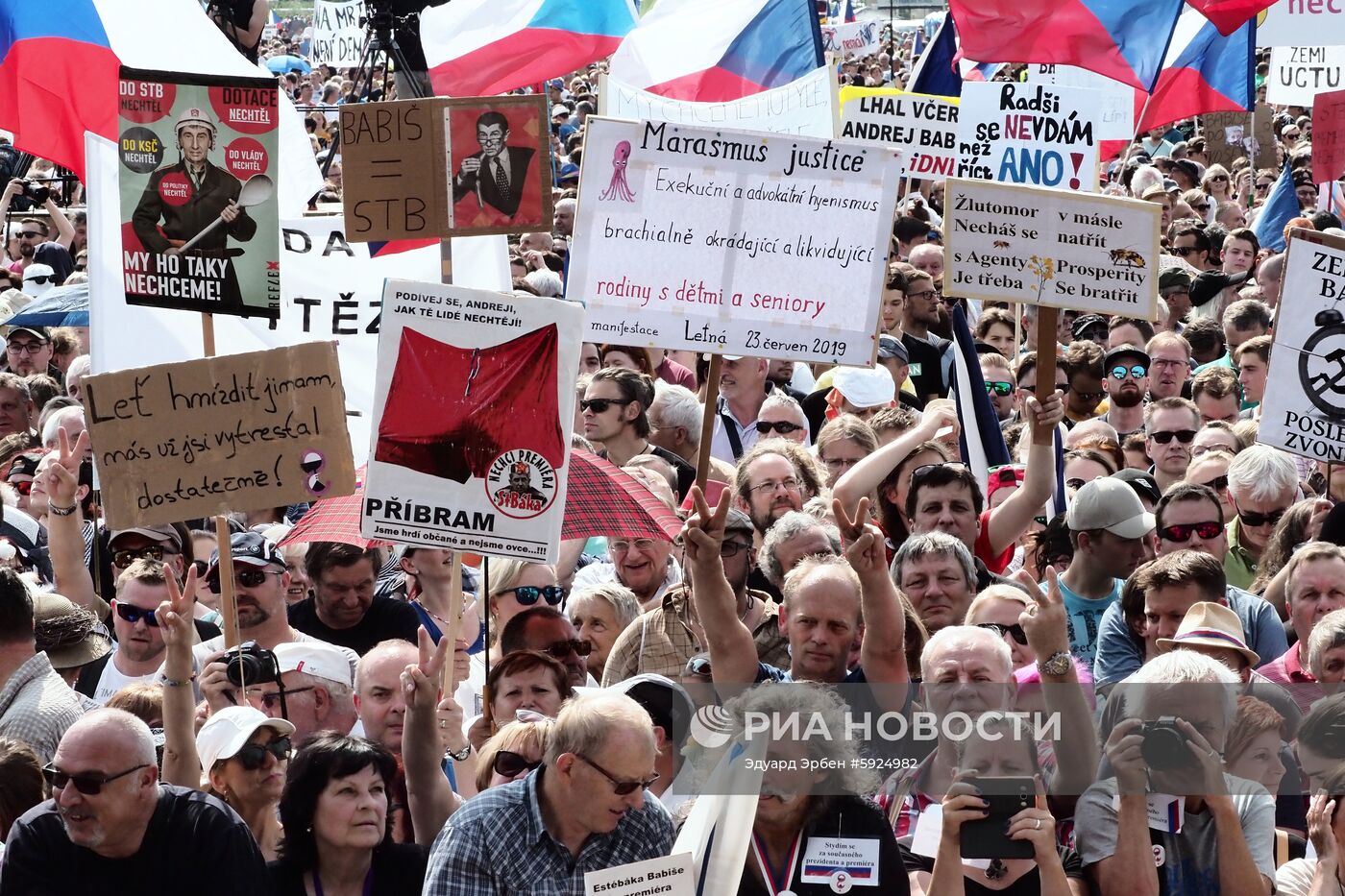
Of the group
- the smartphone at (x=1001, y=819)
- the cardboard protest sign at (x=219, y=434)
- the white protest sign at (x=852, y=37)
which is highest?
the white protest sign at (x=852, y=37)

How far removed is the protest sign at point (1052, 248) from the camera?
269 inches

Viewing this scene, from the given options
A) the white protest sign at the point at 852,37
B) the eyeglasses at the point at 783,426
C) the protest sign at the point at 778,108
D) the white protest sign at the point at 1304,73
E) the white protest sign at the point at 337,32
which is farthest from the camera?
the white protest sign at the point at 337,32

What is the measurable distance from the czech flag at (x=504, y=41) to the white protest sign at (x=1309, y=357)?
624 centimetres

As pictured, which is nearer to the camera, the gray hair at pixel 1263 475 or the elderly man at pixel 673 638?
the elderly man at pixel 673 638

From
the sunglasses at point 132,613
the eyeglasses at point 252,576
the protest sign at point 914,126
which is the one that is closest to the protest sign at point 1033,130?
the protest sign at point 914,126

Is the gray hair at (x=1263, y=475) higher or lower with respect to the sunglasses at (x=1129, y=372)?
higher

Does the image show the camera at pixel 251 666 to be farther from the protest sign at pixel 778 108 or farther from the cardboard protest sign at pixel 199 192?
the protest sign at pixel 778 108

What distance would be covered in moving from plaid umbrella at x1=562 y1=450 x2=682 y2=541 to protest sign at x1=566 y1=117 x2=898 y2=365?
1.62ft

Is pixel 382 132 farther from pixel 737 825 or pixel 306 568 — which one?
pixel 737 825

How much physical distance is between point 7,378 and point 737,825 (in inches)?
259

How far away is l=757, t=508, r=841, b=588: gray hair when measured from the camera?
6.09 metres

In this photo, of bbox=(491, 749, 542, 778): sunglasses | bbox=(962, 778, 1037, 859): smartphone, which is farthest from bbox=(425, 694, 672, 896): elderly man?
bbox=(962, 778, 1037, 859): smartphone

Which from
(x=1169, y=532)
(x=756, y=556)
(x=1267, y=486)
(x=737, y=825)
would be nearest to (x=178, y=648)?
(x=737, y=825)

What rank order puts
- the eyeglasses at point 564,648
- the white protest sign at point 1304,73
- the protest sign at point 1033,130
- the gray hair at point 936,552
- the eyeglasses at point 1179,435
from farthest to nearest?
the white protest sign at point 1304,73
the protest sign at point 1033,130
the eyeglasses at point 1179,435
the gray hair at point 936,552
the eyeglasses at point 564,648
